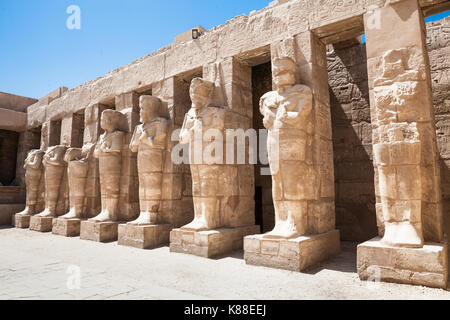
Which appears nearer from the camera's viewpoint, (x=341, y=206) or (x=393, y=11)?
(x=393, y=11)

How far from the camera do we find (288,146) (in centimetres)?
456

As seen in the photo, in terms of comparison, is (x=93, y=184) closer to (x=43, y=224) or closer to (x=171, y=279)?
(x=43, y=224)

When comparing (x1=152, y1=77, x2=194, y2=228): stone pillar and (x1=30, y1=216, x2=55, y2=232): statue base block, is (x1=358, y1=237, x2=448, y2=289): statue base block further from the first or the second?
(x1=30, y1=216, x2=55, y2=232): statue base block

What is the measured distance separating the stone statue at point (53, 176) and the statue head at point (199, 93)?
5315 mm

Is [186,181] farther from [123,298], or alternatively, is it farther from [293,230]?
[123,298]

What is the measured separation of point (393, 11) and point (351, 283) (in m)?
3.63

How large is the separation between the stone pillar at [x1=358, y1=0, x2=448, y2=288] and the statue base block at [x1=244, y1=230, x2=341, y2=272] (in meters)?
0.74

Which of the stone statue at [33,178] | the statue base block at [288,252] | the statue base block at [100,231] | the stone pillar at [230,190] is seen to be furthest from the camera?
the stone statue at [33,178]

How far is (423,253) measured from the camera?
341 centimetres

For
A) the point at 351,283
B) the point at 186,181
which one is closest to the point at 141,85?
the point at 186,181

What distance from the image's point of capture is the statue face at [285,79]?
4795 mm

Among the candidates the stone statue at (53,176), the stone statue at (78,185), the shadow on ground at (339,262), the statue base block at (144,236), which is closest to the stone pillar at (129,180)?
the statue base block at (144,236)

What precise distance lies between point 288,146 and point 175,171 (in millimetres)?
2881

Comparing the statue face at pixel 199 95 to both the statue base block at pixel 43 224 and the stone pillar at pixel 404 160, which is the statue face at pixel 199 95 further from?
the statue base block at pixel 43 224
